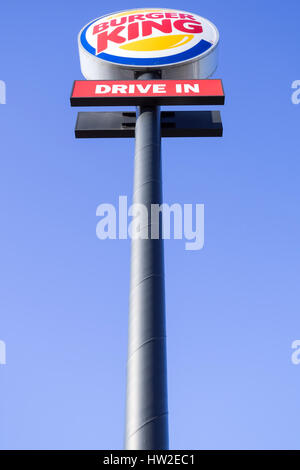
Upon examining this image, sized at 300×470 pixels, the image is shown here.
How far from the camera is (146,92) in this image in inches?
696

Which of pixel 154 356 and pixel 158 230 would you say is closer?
pixel 154 356

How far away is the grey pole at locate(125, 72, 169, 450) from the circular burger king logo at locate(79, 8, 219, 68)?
13.4 ft

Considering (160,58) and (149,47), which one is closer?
(160,58)

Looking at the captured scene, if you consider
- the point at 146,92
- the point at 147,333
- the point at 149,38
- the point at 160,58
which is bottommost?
the point at 147,333

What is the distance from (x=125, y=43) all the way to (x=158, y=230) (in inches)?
311

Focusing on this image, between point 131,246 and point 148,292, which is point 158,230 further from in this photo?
point 148,292

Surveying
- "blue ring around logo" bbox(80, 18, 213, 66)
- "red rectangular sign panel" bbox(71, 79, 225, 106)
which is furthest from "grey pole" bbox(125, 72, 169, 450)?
"blue ring around logo" bbox(80, 18, 213, 66)

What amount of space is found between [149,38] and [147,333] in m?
11.1

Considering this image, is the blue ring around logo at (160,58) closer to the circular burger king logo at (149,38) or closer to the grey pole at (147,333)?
the circular burger king logo at (149,38)

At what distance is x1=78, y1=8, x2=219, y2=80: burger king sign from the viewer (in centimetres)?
1920

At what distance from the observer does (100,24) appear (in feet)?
69.0

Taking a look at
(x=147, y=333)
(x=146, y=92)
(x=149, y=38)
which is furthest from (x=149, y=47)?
Result: (x=147, y=333)

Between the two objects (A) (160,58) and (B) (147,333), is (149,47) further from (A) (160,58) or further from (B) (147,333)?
(B) (147,333)
